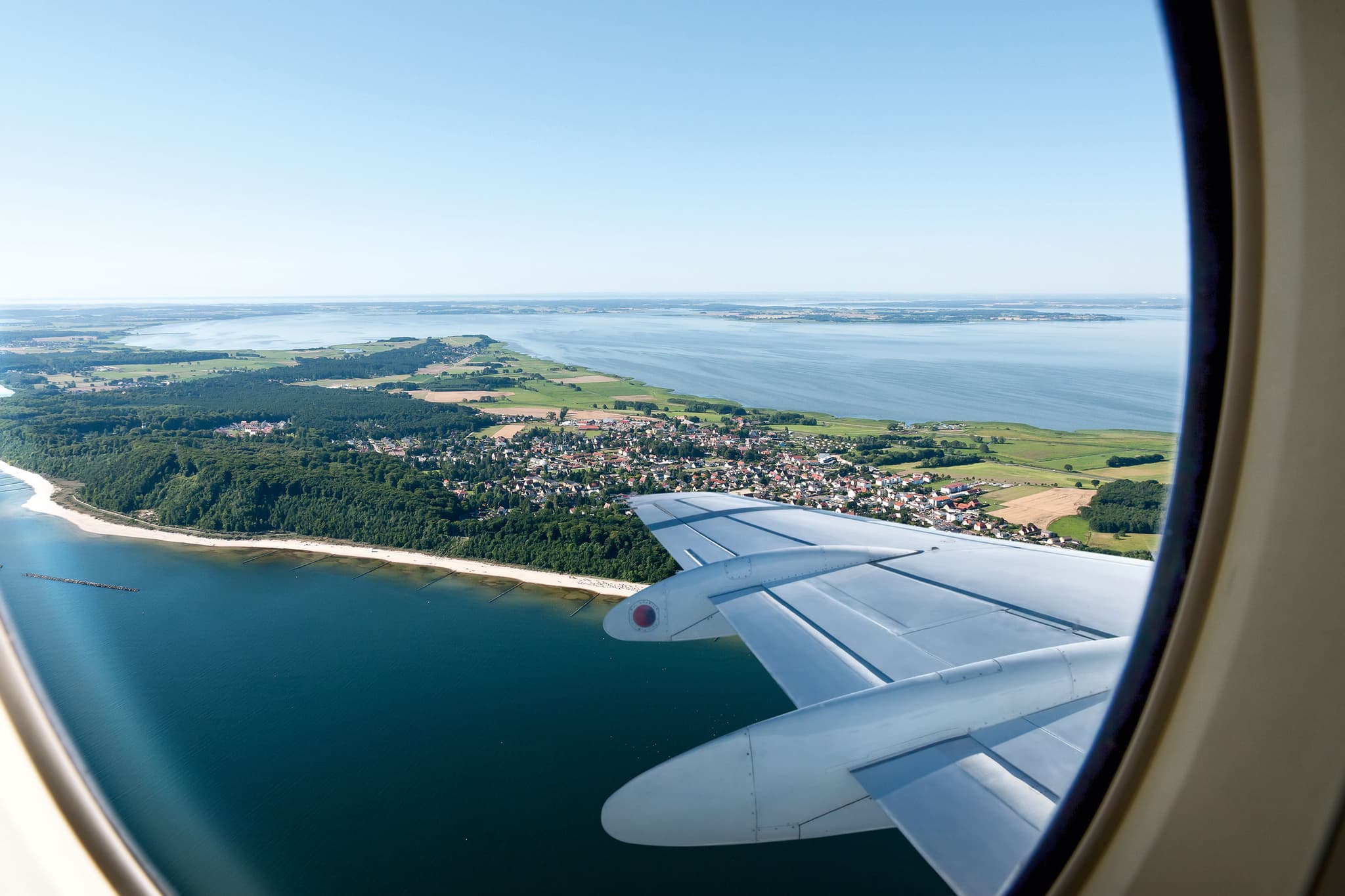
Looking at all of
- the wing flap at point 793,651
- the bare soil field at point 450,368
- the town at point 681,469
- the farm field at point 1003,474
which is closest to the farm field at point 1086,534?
the town at point 681,469

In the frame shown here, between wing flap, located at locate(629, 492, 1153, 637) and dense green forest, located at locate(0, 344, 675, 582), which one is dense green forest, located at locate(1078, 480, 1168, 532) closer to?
wing flap, located at locate(629, 492, 1153, 637)

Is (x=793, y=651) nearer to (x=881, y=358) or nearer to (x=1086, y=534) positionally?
(x=1086, y=534)

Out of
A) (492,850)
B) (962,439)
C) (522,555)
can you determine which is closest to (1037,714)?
(492,850)

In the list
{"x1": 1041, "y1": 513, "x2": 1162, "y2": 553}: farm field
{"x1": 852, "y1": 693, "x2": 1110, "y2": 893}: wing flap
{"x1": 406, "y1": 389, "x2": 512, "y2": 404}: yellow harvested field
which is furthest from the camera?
{"x1": 406, "y1": 389, "x2": 512, "y2": 404}: yellow harvested field

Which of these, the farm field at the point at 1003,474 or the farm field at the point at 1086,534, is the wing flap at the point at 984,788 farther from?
the farm field at the point at 1003,474

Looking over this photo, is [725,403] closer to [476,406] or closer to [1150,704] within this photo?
[476,406]

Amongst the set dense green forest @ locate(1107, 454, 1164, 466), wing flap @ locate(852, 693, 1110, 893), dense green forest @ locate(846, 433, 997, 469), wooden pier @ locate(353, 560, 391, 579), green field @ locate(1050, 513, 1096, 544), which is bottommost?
wooden pier @ locate(353, 560, 391, 579)

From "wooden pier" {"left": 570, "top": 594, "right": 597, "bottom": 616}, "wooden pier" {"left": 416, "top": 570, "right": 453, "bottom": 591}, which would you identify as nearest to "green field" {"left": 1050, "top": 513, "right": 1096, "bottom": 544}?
"wooden pier" {"left": 570, "top": 594, "right": 597, "bottom": 616}

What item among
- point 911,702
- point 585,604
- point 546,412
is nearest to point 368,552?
point 585,604
